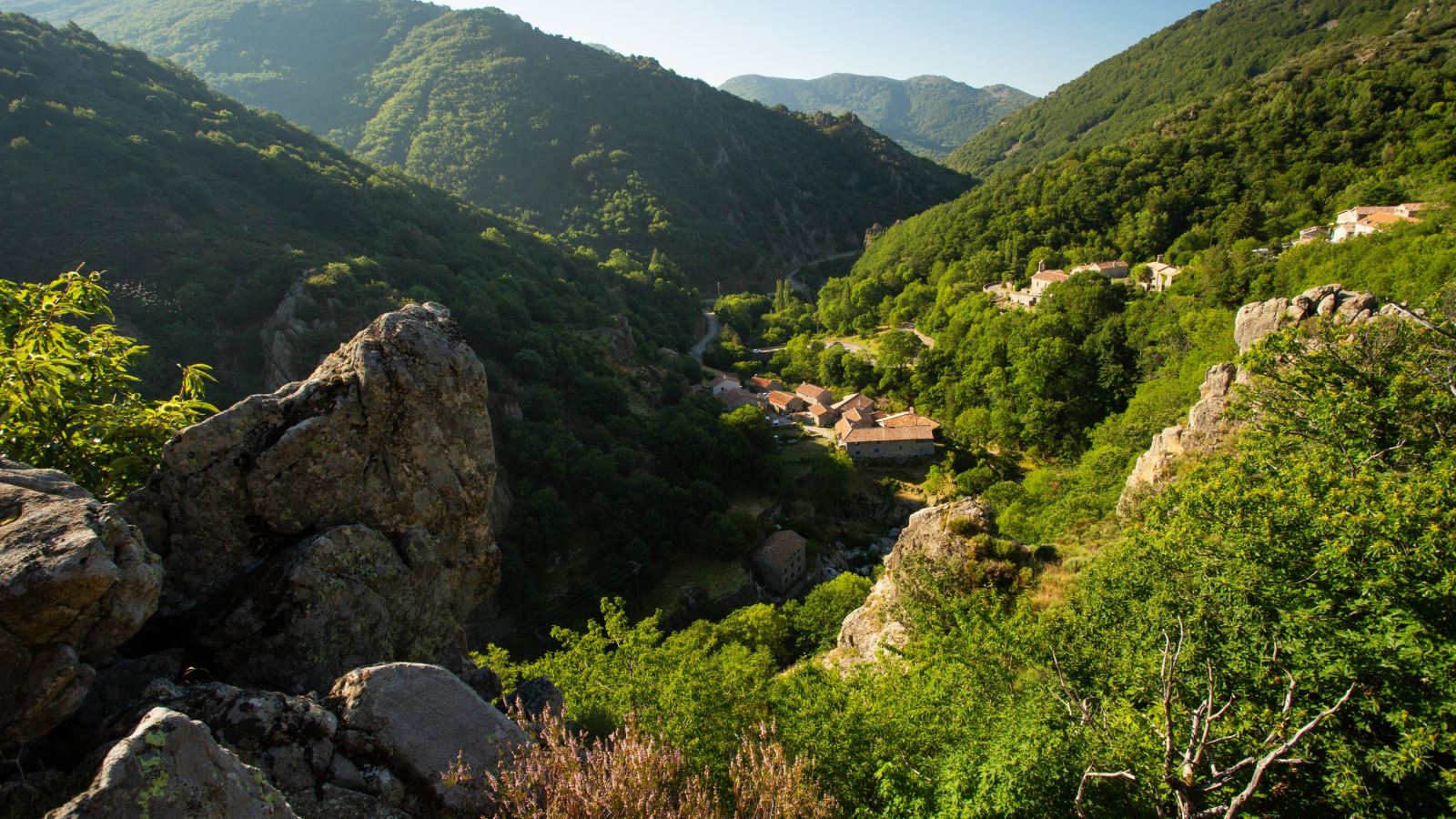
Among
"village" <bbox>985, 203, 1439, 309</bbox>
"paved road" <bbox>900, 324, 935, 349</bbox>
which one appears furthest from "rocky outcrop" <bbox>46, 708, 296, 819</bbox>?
"paved road" <bbox>900, 324, 935, 349</bbox>

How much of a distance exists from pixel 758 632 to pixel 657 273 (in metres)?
66.7

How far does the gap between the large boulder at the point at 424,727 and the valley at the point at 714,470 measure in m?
0.04

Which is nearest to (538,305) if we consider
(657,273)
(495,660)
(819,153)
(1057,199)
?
(657,273)

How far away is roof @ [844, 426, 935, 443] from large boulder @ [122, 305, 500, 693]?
43.0 meters

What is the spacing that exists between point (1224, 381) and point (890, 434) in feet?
92.7

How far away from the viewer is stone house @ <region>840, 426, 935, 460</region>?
48.6m

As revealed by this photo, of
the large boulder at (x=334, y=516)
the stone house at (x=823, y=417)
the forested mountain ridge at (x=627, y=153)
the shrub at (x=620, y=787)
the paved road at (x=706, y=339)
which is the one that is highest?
the forested mountain ridge at (x=627, y=153)

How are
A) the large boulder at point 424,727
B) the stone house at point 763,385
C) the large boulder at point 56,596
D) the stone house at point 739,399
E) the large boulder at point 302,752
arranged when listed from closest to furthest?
1. the large boulder at point 56,596
2. the large boulder at point 302,752
3. the large boulder at point 424,727
4. the stone house at point 739,399
5. the stone house at point 763,385

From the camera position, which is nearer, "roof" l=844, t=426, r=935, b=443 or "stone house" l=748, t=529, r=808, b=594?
"stone house" l=748, t=529, r=808, b=594

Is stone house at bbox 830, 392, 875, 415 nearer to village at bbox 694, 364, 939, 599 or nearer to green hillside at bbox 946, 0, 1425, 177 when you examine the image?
village at bbox 694, 364, 939, 599

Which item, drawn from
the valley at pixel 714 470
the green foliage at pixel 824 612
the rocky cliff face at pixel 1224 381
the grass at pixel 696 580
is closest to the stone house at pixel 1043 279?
the valley at pixel 714 470

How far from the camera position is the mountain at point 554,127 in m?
103

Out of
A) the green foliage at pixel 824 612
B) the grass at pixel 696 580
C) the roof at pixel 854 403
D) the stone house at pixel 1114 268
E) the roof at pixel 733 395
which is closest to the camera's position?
the green foliage at pixel 824 612

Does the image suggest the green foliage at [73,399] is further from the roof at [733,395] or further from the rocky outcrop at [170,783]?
the roof at [733,395]
